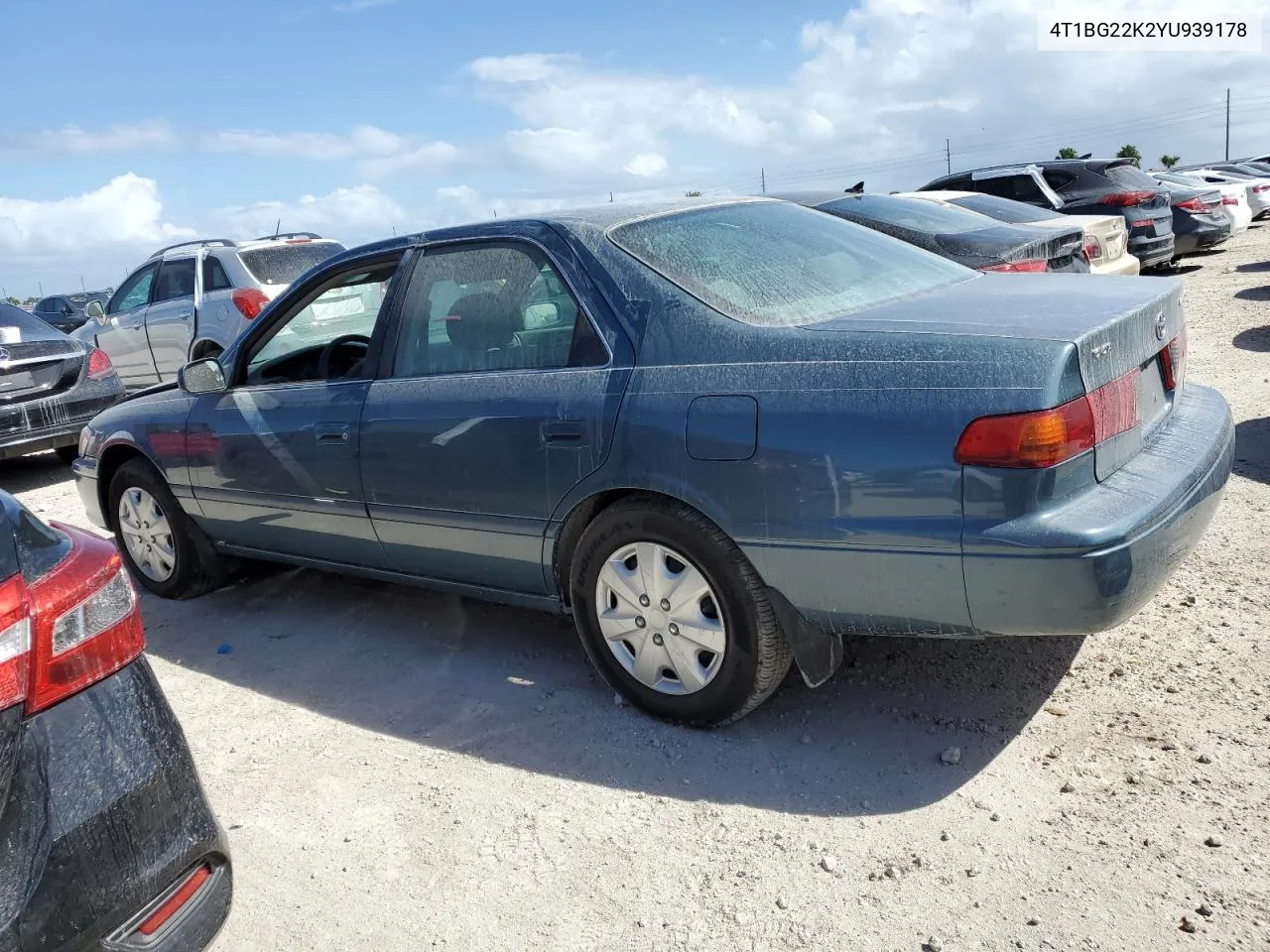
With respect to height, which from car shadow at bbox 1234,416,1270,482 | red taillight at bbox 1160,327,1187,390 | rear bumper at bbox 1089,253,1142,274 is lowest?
car shadow at bbox 1234,416,1270,482

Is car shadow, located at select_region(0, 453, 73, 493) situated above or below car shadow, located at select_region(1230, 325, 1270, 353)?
above

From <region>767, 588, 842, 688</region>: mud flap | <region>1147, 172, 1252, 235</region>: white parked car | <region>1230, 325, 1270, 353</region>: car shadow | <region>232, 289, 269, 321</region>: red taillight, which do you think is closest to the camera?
<region>767, 588, 842, 688</region>: mud flap

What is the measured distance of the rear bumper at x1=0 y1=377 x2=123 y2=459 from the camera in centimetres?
814

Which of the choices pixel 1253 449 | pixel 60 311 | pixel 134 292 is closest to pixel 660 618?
pixel 1253 449

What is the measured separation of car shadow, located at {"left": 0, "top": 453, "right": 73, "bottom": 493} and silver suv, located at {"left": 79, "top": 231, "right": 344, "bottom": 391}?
4.34 ft

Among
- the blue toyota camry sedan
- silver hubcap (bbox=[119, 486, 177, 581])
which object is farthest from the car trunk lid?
silver hubcap (bbox=[119, 486, 177, 581])

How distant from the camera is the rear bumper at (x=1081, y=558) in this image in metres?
2.57

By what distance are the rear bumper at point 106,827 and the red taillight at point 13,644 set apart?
0.22 feet

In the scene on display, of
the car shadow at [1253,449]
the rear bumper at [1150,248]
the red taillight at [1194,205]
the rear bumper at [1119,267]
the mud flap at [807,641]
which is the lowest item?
the car shadow at [1253,449]

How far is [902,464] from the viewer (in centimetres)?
270

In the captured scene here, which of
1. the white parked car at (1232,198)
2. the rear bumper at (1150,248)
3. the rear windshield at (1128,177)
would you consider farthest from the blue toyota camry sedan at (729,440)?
the white parked car at (1232,198)

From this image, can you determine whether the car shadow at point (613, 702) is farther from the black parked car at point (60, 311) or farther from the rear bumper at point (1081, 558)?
the black parked car at point (60, 311)

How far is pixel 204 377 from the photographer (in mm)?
4594

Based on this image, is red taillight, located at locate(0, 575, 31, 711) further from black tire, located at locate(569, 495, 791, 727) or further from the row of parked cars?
black tire, located at locate(569, 495, 791, 727)
